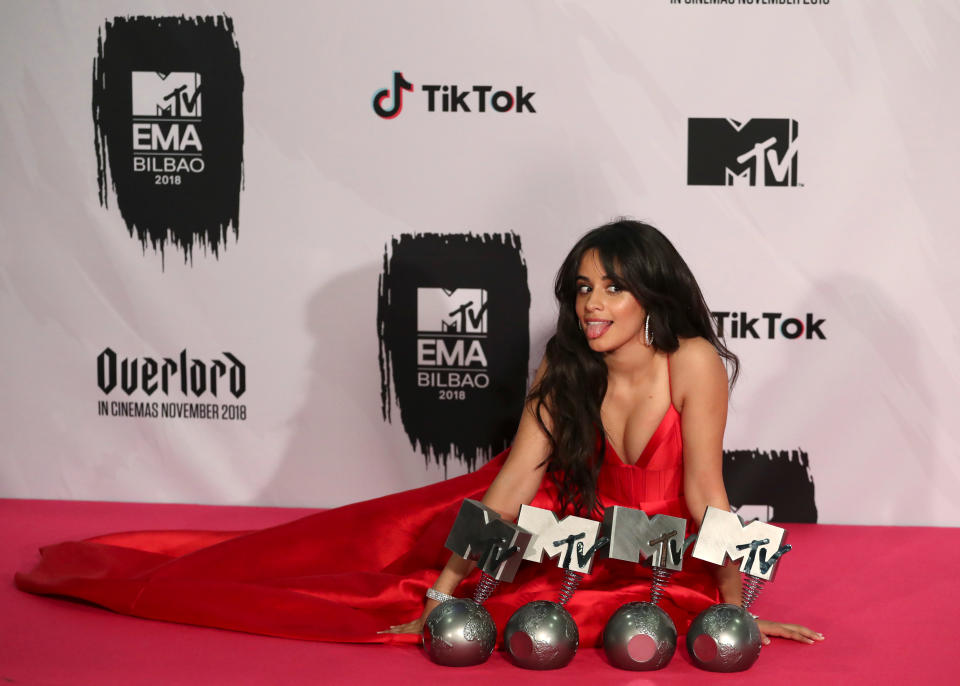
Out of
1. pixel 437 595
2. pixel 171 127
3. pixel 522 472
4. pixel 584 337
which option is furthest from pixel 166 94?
pixel 437 595

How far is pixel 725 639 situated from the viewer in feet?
6.98

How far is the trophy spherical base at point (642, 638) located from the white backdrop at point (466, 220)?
61.3 inches

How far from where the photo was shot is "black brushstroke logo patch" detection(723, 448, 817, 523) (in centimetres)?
360

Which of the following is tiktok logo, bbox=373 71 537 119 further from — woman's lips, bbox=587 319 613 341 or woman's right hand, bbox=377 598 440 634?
woman's right hand, bbox=377 598 440 634

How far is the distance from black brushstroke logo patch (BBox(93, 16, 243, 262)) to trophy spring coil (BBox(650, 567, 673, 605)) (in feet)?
6.92

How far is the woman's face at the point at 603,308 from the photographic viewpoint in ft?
8.03

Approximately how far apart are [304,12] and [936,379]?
255 cm

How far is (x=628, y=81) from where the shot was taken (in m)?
3.52

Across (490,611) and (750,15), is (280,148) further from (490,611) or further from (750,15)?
(490,611)

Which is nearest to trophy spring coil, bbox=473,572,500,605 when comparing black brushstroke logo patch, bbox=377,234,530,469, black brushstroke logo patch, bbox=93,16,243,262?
black brushstroke logo patch, bbox=377,234,530,469

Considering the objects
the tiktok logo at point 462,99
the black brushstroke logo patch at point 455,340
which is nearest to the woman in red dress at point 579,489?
the black brushstroke logo patch at point 455,340

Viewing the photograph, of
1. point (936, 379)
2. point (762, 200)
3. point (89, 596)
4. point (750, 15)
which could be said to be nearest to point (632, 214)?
point (762, 200)

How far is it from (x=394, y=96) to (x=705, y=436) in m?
1.80

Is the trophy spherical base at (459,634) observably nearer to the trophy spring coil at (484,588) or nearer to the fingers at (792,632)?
the trophy spring coil at (484,588)
